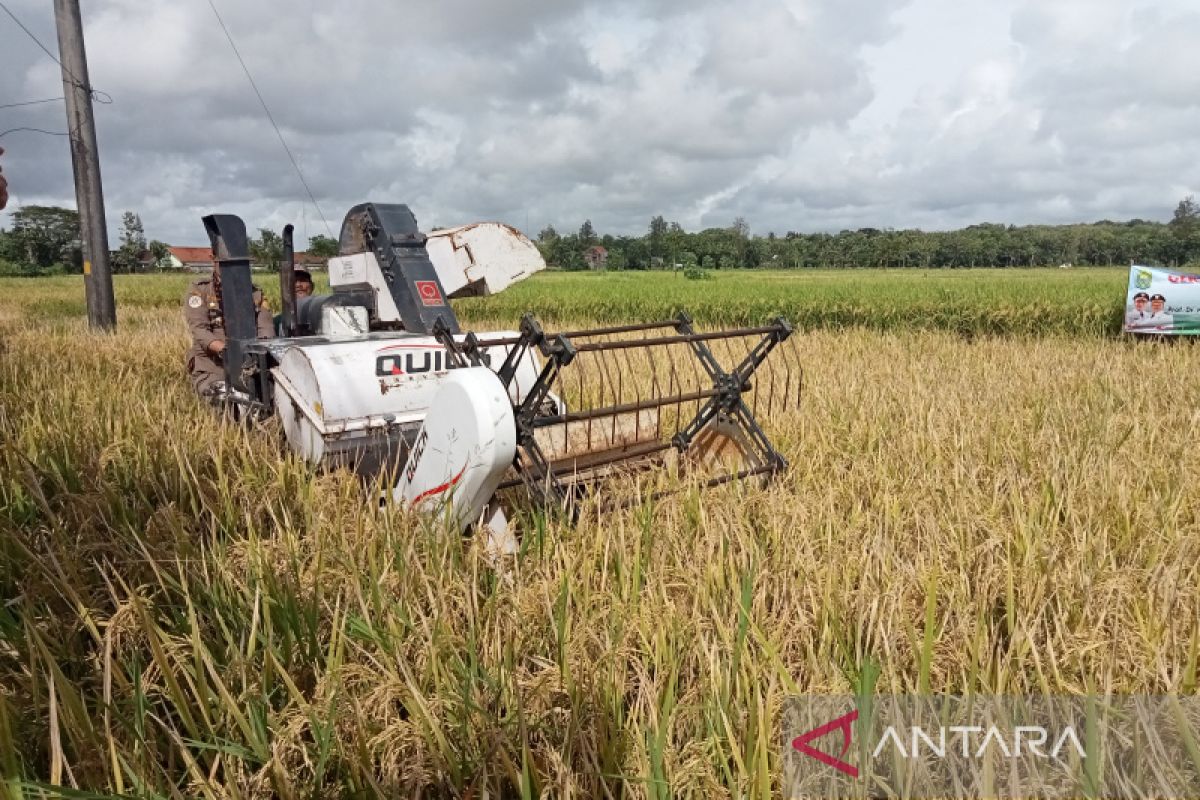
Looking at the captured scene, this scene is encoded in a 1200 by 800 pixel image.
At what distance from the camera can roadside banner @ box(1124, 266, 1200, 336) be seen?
8352 mm

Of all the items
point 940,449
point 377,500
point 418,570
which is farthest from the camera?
point 940,449

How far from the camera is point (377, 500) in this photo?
3.03 metres

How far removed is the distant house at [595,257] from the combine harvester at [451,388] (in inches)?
2959

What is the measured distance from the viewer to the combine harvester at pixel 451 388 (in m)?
2.65

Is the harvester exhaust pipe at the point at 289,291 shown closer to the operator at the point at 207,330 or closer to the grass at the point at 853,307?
the operator at the point at 207,330

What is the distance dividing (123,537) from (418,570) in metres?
1.13

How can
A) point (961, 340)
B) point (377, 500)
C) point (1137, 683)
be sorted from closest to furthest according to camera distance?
point (1137, 683) < point (377, 500) < point (961, 340)

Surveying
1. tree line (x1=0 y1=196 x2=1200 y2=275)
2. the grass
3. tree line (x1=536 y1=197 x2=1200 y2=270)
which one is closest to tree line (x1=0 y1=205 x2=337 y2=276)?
tree line (x1=0 y1=196 x2=1200 y2=275)

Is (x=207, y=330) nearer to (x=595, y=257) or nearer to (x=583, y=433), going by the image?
(x=583, y=433)

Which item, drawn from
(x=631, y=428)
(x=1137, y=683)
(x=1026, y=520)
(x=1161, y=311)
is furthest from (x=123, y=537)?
(x=1161, y=311)

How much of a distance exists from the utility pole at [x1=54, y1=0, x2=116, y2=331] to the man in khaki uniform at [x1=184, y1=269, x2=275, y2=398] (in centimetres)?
611

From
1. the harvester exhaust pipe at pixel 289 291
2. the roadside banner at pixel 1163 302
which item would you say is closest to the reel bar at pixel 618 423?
the harvester exhaust pipe at pixel 289 291

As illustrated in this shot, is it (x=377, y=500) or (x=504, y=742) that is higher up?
(x=377, y=500)

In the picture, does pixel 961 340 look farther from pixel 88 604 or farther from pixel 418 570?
pixel 88 604
